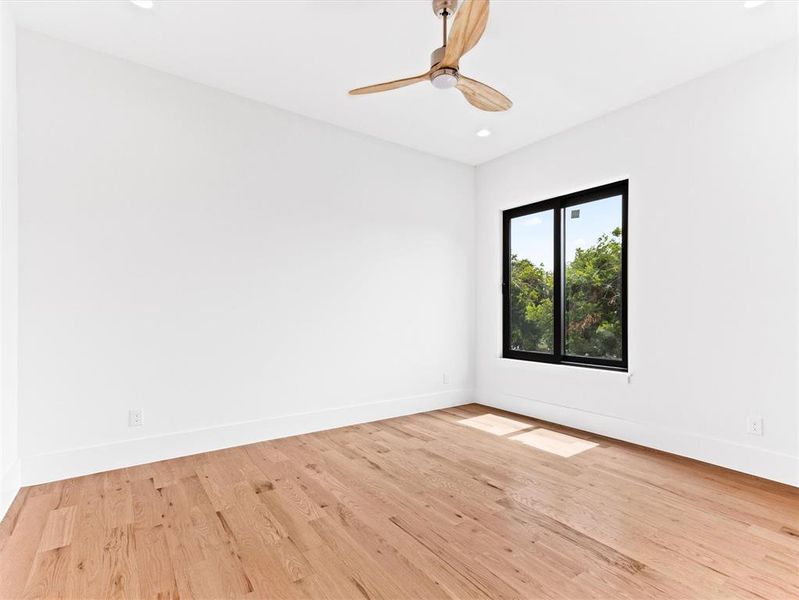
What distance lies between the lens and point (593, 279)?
12.5 feet

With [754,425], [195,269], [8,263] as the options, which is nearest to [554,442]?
[754,425]

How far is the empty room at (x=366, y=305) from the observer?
1896mm

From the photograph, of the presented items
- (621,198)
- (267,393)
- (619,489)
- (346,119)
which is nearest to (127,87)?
(346,119)

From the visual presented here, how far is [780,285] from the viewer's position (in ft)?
8.57

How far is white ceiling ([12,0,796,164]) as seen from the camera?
7.73ft

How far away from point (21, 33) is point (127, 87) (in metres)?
0.57

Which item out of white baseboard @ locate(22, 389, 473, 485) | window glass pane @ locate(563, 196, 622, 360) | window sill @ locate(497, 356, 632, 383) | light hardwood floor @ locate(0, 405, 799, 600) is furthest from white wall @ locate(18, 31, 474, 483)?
window glass pane @ locate(563, 196, 622, 360)

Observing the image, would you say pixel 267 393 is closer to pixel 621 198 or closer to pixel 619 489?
pixel 619 489

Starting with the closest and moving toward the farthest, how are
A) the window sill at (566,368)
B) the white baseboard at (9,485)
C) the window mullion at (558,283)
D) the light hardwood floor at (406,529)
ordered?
the light hardwood floor at (406,529)
the white baseboard at (9,485)
the window sill at (566,368)
the window mullion at (558,283)

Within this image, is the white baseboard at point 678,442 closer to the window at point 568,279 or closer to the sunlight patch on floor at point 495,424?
the sunlight patch on floor at point 495,424

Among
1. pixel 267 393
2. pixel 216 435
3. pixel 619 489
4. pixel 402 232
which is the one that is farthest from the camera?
pixel 402 232

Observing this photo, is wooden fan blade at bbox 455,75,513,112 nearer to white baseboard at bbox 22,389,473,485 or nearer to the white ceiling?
the white ceiling

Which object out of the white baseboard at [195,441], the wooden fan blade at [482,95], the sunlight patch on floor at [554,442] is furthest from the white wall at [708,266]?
the white baseboard at [195,441]

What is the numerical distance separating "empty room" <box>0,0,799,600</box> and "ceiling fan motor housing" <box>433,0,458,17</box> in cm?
2
